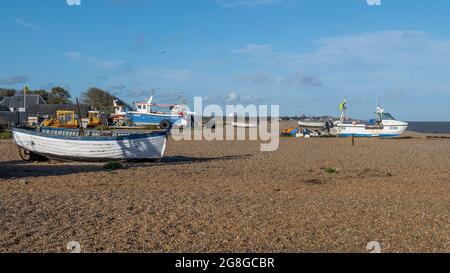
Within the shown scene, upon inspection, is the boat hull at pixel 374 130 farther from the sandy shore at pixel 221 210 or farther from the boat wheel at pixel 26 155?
the boat wheel at pixel 26 155

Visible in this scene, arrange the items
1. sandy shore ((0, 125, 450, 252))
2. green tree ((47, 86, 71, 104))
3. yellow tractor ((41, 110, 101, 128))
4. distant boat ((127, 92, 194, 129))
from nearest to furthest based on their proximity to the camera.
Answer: sandy shore ((0, 125, 450, 252))
yellow tractor ((41, 110, 101, 128))
distant boat ((127, 92, 194, 129))
green tree ((47, 86, 71, 104))

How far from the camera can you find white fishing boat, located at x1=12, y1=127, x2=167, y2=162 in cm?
2181

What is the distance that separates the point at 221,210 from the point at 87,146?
40.2ft

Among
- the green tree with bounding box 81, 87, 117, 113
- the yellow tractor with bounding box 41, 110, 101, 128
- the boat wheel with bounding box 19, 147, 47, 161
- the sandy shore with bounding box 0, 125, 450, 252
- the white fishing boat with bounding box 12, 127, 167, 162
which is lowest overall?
the sandy shore with bounding box 0, 125, 450, 252

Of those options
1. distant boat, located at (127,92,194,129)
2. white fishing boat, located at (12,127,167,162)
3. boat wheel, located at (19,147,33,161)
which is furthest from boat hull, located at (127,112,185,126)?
white fishing boat, located at (12,127,167,162)

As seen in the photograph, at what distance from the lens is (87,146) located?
858 inches

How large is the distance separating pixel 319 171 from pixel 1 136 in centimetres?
2831

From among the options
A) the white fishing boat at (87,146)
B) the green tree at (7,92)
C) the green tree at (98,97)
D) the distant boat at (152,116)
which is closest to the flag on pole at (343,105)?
the distant boat at (152,116)

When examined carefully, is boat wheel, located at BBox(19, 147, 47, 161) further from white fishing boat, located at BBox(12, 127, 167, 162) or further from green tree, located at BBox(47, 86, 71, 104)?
green tree, located at BBox(47, 86, 71, 104)

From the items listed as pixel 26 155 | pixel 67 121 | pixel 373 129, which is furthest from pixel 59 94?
pixel 26 155

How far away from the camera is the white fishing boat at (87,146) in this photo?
21812 millimetres

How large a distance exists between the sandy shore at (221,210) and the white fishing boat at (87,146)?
101 inches

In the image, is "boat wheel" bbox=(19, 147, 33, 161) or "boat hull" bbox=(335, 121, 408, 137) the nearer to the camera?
"boat wheel" bbox=(19, 147, 33, 161)

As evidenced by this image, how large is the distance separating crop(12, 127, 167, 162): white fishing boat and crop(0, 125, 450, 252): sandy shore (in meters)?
2.56
